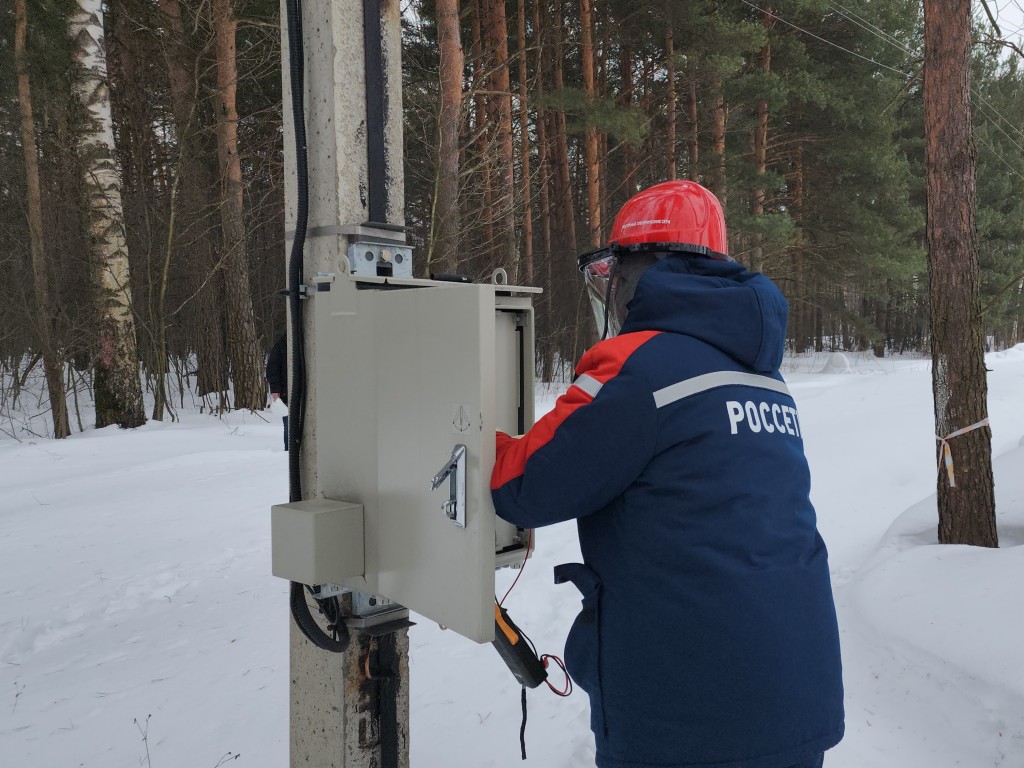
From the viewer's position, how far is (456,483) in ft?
4.61

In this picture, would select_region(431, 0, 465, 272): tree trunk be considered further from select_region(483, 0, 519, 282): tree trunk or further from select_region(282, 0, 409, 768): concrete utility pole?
select_region(282, 0, 409, 768): concrete utility pole

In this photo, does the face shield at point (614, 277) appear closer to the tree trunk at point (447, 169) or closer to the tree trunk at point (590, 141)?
the tree trunk at point (447, 169)

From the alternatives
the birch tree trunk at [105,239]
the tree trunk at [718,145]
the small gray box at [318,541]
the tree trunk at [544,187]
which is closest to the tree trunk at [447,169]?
the birch tree trunk at [105,239]

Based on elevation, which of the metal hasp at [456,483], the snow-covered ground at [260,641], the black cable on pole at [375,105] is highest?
the black cable on pole at [375,105]

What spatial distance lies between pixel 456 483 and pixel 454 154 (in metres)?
9.06

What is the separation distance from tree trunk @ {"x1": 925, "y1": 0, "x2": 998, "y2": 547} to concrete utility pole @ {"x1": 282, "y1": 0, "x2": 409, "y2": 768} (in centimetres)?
439

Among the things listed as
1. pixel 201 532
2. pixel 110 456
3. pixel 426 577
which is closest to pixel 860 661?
pixel 426 577

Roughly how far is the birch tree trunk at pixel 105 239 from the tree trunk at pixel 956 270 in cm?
877

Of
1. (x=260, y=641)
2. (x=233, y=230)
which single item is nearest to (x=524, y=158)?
(x=233, y=230)

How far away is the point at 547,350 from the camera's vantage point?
17812 millimetres

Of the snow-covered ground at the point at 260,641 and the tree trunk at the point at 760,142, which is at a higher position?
the tree trunk at the point at 760,142

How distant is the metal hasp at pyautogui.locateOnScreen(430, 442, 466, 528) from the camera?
1.39m

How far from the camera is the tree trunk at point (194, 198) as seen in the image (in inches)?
430

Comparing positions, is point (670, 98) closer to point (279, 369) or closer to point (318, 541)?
point (279, 369)
